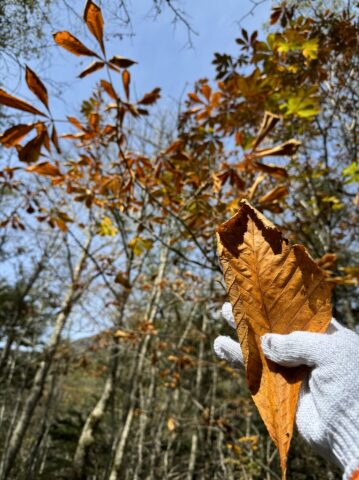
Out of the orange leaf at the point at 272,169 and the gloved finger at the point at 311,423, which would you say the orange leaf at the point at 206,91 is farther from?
the gloved finger at the point at 311,423

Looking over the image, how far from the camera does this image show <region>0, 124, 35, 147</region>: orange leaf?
1.18 m

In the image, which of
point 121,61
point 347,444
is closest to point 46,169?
point 121,61

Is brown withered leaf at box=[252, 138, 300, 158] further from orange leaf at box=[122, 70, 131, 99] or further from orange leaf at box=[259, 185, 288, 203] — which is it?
orange leaf at box=[122, 70, 131, 99]

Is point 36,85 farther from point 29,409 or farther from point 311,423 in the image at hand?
point 29,409

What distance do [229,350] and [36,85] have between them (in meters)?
1.06

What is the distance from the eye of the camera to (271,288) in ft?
1.79

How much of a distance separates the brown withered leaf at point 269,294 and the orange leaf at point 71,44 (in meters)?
0.92

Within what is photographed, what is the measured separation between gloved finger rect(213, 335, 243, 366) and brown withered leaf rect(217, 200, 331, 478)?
0.11 m

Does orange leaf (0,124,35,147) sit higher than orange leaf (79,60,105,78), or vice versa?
orange leaf (79,60,105,78)

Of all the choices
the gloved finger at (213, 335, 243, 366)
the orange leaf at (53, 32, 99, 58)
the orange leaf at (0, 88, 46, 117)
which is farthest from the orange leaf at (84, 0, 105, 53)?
the gloved finger at (213, 335, 243, 366)

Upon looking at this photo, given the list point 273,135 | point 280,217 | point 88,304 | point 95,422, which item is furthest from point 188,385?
point 273,135

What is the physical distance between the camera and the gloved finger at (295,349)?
0.52 meters

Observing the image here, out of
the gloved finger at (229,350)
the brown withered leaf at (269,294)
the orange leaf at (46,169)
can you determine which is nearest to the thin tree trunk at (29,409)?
the orange leaf at (46,169)

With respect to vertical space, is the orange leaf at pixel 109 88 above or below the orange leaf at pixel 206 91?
below
